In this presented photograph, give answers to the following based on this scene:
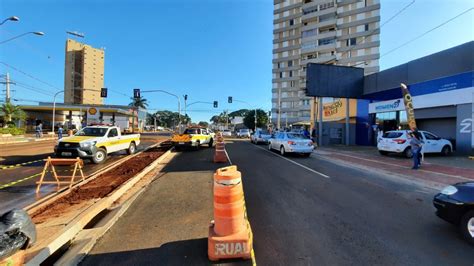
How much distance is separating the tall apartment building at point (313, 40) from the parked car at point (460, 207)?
186 ft

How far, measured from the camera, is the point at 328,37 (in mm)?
68438

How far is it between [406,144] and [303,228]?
1455 cm

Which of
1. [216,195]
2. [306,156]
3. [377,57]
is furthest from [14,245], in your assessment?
[377,57]

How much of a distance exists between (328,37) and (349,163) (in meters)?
61.8

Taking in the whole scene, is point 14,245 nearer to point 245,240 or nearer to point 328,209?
point 245,240

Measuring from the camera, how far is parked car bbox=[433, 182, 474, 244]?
14.8ft

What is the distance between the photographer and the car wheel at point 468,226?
4.47 m

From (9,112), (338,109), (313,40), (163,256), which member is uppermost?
(313,40)

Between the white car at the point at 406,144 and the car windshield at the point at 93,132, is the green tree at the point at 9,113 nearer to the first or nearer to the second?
the car windshield at the point at 93,132

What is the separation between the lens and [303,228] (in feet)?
16.6

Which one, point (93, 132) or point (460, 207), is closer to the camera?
point (460, 207)

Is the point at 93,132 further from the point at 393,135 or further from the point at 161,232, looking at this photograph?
the point at 393,135

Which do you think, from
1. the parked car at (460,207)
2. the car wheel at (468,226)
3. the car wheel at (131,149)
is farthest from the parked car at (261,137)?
the car wheel at (468,226)

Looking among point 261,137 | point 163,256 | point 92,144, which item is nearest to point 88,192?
point 163,256
